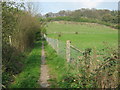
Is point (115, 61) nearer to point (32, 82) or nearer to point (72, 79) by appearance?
point (72, 79)

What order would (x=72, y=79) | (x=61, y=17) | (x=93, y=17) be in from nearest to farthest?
(x=72, y=79)
(x=93, y=17)
(x=61, y=17)

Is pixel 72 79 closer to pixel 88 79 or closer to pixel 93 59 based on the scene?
pixel 88 79

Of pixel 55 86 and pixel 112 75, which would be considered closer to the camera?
pixel 112 75

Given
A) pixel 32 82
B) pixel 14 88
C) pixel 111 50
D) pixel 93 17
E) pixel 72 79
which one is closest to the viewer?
pixel 111 50

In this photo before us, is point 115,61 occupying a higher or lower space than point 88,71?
higher

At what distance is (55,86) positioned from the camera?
7117 millimetres

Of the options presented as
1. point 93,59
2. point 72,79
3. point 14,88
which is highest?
point 93,59

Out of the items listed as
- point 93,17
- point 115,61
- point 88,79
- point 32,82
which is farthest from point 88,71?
point 93,17

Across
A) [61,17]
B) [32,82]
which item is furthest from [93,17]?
[32,82]

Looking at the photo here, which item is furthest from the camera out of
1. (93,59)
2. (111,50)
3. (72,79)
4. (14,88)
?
(14,88)

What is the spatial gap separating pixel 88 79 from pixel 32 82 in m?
2.80

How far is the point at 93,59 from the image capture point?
524cm

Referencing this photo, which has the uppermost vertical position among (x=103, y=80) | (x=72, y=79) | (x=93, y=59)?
(x=93, y=59)

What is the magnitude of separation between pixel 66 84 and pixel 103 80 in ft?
6.78
